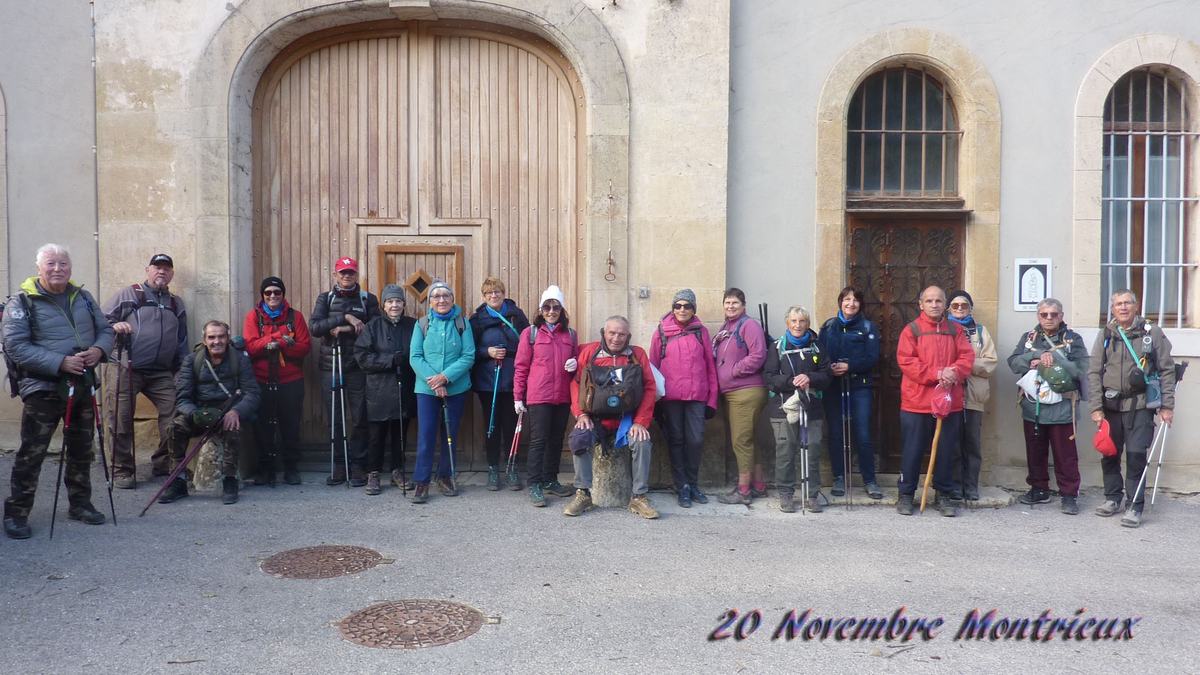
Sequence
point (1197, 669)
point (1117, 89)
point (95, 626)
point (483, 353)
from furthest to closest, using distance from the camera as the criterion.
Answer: point (1117, 89) < point (483, 353) < point (95, 626) < point (1197, 669)

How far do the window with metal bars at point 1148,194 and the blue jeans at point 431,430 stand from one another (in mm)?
6046

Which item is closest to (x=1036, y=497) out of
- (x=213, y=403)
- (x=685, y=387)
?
(x=685, y=387)

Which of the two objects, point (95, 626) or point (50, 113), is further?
point (50, 113)

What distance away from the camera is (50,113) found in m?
8.39

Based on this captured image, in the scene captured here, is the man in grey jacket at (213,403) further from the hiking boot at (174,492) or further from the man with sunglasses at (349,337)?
the man with sunglasses at (349,337)

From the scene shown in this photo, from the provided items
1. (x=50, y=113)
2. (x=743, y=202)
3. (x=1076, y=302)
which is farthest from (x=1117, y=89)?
(x=50, y=113)

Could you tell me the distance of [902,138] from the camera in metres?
8.81

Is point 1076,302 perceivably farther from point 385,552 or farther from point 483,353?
point 385,552

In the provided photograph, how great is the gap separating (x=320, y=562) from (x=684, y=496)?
3080 mm

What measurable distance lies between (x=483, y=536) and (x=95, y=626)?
2.53 meters

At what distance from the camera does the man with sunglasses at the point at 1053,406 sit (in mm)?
7750

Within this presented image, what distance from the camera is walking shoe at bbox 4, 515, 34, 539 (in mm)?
6281

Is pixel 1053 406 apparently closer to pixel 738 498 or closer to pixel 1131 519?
pixel 1131 519

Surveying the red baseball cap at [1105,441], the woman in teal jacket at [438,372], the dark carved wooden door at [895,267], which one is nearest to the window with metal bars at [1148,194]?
the dark carved wooden door at [895,267]
